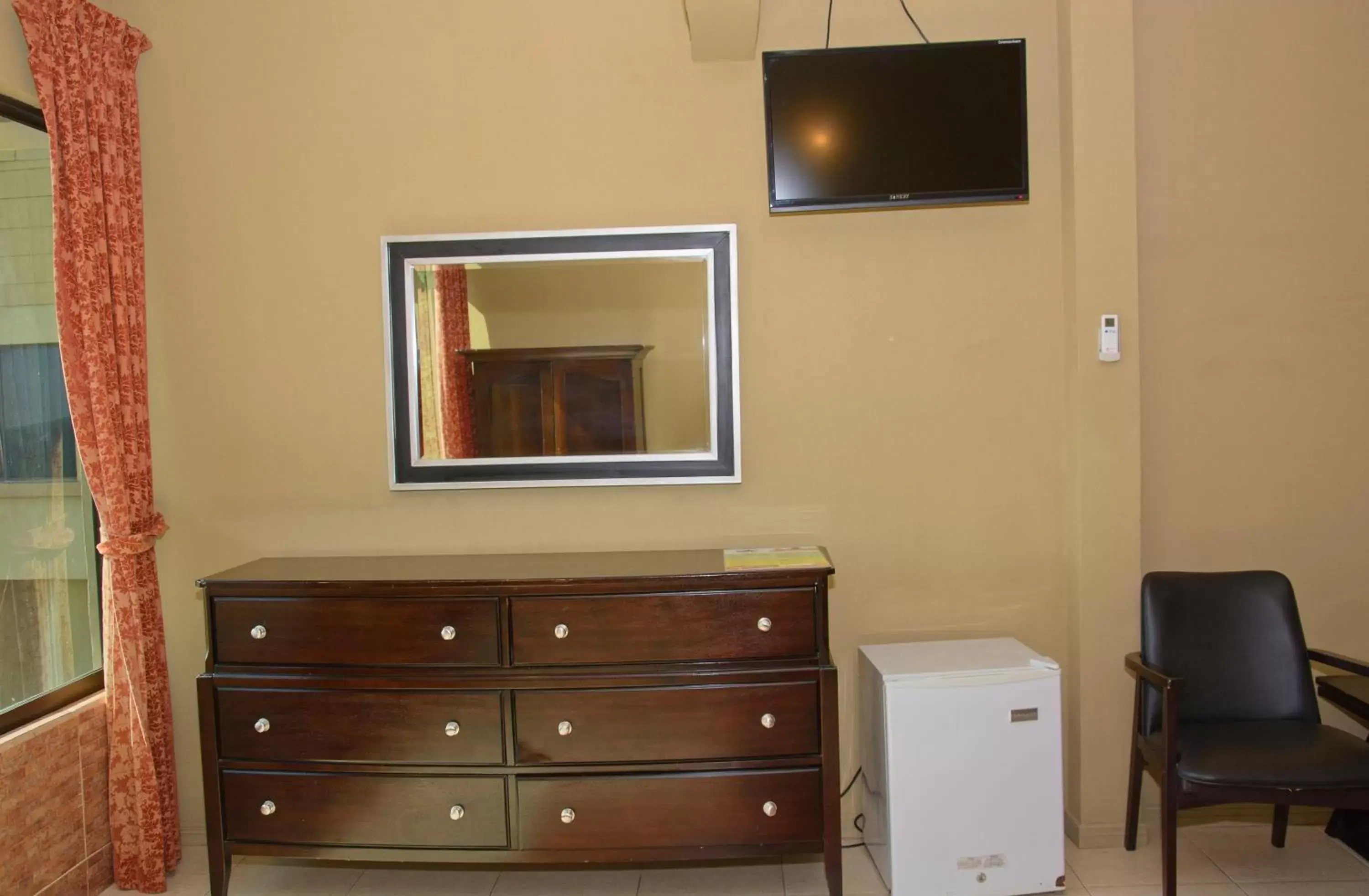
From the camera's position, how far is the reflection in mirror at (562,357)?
288 centimetres

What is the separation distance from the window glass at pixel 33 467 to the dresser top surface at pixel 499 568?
1.57 feet

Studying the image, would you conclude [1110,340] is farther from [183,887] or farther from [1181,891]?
[183,887]

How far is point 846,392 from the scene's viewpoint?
291cm

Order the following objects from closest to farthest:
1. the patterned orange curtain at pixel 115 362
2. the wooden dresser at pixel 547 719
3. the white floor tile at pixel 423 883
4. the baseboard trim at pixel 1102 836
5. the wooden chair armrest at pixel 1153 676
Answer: the wooden chair armrest at pixel 1153 676 → the wooden dresser at pixel 547 719 → the patterned orange curtain at pixel 115 362 → the white floor tile at pixel 423 883 → the baseboard trim at pixel 1102 836

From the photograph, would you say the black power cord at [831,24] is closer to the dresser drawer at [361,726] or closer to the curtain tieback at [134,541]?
Answer: the dresser drawer at [361,726]

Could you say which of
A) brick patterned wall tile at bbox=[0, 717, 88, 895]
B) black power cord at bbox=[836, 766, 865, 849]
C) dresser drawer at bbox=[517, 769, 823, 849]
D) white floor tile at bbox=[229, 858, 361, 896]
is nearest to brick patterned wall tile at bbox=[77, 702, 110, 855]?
brick patterned wall tile at bbox=[0, 717, 88, 895]

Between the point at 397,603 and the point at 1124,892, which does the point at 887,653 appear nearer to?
the point at 1124,892

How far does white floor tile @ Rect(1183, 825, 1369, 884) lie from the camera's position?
2.59 metres

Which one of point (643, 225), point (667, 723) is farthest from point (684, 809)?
point (643, 225)

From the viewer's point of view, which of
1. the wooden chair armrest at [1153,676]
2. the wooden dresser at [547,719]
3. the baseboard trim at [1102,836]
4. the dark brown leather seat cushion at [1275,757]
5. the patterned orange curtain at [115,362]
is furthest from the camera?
the baseboard trim at [1102,836]

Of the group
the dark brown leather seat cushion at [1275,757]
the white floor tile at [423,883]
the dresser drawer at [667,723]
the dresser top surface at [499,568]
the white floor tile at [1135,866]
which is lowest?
the white floor tile at [423,883]

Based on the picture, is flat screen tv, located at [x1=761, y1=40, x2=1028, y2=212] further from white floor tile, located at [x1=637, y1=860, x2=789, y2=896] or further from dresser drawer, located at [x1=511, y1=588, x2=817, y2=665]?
white floor tile, located at [x1=637, y1=860, x2=789, y2=896]

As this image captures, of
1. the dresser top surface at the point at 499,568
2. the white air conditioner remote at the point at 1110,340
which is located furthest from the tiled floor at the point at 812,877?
the white air conditioner remote at the point at 1110,340

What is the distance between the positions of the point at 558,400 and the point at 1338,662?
2.47m
